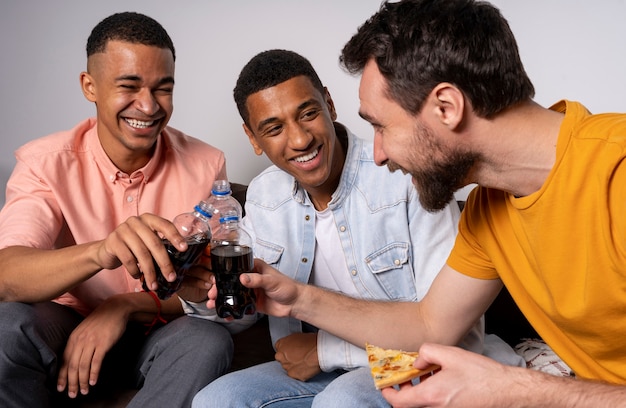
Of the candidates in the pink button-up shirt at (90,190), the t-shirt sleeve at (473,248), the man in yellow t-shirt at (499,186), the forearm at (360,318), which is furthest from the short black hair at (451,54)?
the pink button-up shirt at (90,190)

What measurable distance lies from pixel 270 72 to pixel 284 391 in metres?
0.98

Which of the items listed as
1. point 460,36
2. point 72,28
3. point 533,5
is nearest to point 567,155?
point 460,36

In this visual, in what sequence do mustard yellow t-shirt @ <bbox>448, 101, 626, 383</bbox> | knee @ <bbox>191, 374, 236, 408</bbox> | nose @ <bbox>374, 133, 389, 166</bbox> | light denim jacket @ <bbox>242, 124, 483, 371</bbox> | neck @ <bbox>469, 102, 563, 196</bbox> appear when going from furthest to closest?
light denim jacket @ <bbox>242, 124, 483, 371</bbox> → knee @ <bbox>191, 374, 236, 408</bbox> → nose @ <bbox>374, 133, 389, 166</bbox> → neck @ <bbox>469, 102, 563, 196</bbox> → mustard yellow t-shirt @ <bbox>448, 101, 626, 383</bbox>

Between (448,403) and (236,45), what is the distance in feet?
7.44

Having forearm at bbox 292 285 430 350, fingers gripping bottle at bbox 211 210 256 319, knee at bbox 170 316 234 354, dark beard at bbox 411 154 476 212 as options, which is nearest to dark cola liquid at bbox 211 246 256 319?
fingers gripping bottle at bbox 211 210 256 319

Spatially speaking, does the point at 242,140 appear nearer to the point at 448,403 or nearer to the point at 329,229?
the point at 329,229

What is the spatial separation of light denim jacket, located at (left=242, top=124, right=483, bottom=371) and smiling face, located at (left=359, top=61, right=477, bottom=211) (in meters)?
0.39

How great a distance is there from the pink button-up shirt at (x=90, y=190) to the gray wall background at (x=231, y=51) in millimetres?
758

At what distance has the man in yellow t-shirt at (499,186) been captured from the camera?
4.69 ft

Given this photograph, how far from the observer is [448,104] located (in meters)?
1.59

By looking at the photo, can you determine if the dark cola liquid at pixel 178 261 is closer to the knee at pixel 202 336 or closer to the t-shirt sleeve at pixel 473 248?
the knee at pixel 202 336

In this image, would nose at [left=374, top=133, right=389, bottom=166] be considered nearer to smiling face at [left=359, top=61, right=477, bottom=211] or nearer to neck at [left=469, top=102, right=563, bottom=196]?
smiling face at [left=359, top=61, right=477, bottom=211]

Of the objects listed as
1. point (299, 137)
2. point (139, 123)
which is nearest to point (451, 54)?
point (299, 137)

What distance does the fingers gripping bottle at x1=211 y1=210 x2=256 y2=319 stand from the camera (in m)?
1.86
